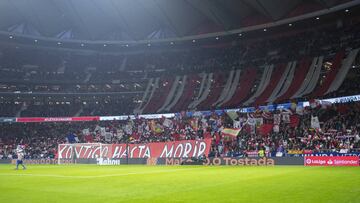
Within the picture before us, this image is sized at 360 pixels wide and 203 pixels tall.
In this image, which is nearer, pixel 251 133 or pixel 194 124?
pixel 251 133

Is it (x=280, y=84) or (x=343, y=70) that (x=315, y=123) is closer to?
(x=343, y=70)

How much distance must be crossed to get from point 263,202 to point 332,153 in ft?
74.4

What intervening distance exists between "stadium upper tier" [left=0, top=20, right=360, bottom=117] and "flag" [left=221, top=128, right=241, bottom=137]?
37.8 feet

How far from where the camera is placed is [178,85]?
67.6 meters

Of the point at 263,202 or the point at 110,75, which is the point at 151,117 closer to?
the point at 110,75

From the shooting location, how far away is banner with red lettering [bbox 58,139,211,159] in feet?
130

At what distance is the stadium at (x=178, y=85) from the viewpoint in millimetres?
38500

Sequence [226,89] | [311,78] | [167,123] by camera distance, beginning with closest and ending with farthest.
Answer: [167,123]
[311,78]
[226,89]

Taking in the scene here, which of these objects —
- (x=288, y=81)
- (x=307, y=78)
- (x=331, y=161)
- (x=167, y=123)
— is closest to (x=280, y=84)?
(x=288, y=81)

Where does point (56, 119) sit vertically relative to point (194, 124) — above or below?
above

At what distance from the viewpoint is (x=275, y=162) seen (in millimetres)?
34406

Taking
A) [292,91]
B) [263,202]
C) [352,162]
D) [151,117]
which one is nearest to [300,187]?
[263,202]

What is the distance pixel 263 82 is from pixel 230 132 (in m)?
18.7

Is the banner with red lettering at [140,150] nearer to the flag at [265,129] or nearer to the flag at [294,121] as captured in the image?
the flag at [265,129]
